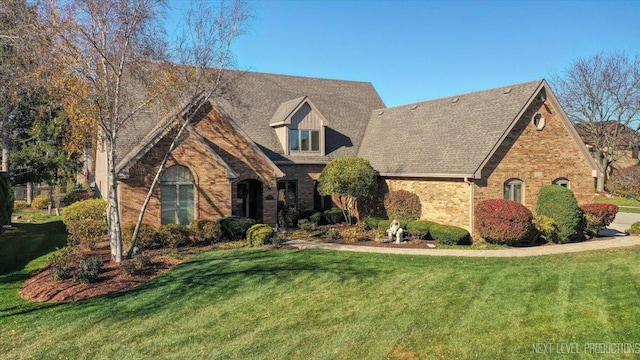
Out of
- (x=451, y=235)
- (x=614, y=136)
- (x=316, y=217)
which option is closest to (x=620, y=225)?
(x=451, y=235)

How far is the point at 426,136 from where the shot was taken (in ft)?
75.9

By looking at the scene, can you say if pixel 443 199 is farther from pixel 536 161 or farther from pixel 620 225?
pixel 620 225

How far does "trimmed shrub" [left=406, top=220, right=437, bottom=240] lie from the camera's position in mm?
19609

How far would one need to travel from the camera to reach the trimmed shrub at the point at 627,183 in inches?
1591

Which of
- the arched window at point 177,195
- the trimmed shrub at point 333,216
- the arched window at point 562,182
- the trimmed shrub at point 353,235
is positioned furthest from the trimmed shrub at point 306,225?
the arched window at point 562,182

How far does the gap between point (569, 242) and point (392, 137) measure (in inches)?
411

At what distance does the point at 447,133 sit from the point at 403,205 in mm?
4213

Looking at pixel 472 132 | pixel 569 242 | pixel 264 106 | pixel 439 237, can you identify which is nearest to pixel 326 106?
pixel 264 106

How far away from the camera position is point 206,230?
17.8 m

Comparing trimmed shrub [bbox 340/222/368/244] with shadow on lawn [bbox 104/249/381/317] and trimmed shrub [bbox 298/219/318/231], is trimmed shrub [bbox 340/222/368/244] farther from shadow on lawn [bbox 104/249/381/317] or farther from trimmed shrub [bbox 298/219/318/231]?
shadow on lawn [bbox 104/249/381/317]

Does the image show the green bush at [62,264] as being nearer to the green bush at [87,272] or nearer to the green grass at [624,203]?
the green bush at [87,272]

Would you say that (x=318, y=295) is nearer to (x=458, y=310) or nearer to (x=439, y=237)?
(x=458, y=310)

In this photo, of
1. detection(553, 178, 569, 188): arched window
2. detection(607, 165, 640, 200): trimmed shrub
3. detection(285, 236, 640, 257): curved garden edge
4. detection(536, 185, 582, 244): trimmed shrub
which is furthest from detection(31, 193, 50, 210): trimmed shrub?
detection(607, 165, 640, 200): trimmed shrub

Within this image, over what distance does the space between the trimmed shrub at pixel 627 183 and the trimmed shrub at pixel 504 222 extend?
29735 mm
